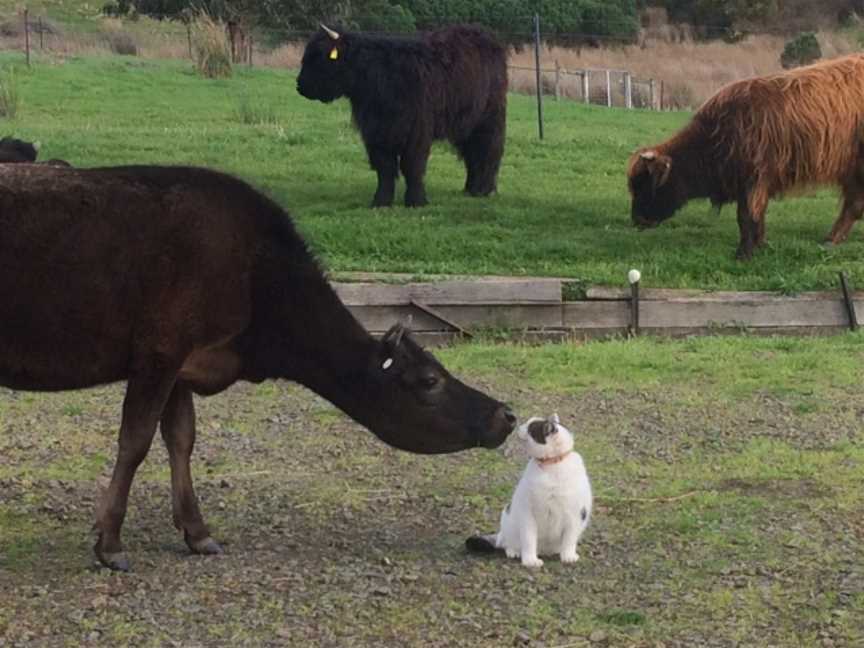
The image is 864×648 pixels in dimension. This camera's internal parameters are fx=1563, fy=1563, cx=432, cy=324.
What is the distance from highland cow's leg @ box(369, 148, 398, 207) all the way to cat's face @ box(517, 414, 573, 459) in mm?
10904

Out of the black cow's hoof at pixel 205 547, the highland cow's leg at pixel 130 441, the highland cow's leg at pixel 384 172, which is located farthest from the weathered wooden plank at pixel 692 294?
the highland cow's leg at pixel 130 441

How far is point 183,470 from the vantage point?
23.9ft

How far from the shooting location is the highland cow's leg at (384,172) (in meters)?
17.7

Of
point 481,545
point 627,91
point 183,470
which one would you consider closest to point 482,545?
point 481,545

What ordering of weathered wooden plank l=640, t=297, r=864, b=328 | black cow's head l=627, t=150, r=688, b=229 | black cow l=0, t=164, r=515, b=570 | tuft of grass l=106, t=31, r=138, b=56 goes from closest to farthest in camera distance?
black cow l=0, t=164, r=515, b=570 < weathered wooden plank l=640, t=297, r=864, b=328 < black cow's head l=627, t=150, r=688, b=229 < tuft of grass l=106, t=31, r=138, b=56

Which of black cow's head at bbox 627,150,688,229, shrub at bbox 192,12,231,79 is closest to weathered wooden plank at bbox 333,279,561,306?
black cow's head at bbox 627,150,688,229

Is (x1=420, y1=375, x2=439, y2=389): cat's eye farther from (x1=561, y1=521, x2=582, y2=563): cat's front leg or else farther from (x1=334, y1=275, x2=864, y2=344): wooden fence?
(x1=334, y1=275, x2=864, y2=344): wooden fence

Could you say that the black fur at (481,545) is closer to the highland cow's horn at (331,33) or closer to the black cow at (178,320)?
the black cow at (178,320)

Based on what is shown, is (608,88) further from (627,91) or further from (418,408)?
(418,408)

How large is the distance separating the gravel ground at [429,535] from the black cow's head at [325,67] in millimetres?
8523

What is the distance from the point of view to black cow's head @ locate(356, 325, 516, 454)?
23.6 ft

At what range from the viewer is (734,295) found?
45.3ft

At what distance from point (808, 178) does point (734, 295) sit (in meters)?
2.57

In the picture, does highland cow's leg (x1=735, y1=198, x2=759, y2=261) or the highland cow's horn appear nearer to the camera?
highland cow's leg (x1=735, y1=198, x2=759, y2=261)
